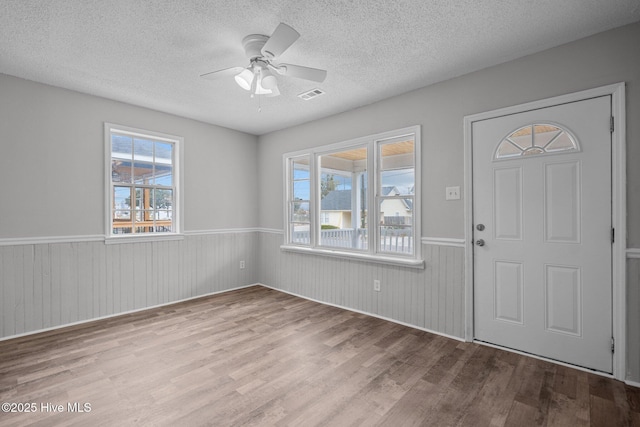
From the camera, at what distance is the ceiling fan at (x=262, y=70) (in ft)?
7.77

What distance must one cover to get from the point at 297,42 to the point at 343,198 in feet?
7.75

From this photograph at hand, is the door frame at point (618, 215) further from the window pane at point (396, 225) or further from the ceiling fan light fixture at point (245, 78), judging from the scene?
the ceiling fan light fixture at point (245, 78)

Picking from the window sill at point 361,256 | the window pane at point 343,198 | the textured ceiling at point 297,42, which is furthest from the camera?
the window pane at point 343,198

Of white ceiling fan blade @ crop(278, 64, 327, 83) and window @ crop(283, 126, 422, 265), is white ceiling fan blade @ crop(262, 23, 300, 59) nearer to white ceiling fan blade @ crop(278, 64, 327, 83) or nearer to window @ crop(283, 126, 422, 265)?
white ceiling fan blade @ crop(278, 64, 327, 83)

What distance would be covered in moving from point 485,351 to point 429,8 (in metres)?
2.92

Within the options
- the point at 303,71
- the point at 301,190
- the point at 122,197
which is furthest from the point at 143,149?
the point at 303,71

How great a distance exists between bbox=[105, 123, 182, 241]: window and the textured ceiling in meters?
0.76

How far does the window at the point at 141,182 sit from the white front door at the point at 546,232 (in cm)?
400

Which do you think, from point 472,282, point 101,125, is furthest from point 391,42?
point 101,125

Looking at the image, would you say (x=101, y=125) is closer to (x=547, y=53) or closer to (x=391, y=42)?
(x=391, y=42)

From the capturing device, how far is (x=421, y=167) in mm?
3334

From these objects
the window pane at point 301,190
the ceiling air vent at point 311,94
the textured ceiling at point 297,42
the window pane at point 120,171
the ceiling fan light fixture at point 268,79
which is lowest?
the window pane at point 301,190

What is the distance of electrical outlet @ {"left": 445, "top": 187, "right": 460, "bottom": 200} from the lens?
307 centimetres

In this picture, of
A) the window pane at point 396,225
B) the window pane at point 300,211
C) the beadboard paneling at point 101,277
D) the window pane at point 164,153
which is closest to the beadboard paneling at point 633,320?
the window pane at point 396,225
